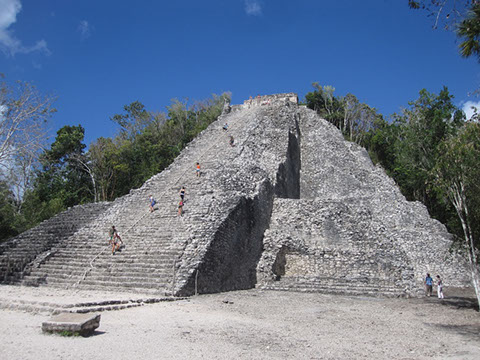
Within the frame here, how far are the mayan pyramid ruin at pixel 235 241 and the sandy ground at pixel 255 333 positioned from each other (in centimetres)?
226


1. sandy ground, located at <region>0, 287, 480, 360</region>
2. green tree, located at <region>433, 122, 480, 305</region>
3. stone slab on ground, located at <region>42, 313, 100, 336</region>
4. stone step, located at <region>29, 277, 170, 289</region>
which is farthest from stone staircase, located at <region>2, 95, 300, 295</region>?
green tree, located at <region>433, 122, 480, 305</region>

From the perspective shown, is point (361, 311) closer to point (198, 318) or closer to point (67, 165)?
point (198, 318)

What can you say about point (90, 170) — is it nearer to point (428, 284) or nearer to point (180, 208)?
point (180, 208)

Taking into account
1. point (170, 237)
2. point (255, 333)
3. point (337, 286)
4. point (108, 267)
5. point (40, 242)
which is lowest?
point (255, 333)

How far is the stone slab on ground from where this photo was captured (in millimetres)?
5211

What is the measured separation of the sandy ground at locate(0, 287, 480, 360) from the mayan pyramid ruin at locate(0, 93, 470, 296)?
226cm

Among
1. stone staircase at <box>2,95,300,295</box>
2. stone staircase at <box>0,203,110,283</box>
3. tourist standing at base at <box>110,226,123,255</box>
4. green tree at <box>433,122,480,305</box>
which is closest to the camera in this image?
green tree at <box>433,122,480,305</box>

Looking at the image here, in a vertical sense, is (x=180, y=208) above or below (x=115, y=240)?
above

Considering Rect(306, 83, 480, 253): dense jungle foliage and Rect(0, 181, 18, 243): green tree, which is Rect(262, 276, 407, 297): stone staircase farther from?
Rect(0, 181, 18, 243): green tree

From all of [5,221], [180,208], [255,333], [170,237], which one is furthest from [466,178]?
[5,221]

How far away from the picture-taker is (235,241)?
1312 centimetres

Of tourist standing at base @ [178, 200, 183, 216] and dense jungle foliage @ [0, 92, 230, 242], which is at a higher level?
dense jungle foliage @ [0, 92, 230, 242]

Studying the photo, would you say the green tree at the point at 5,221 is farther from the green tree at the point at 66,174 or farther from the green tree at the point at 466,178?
the green tree at the point at 466,178

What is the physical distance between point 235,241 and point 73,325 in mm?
8217
